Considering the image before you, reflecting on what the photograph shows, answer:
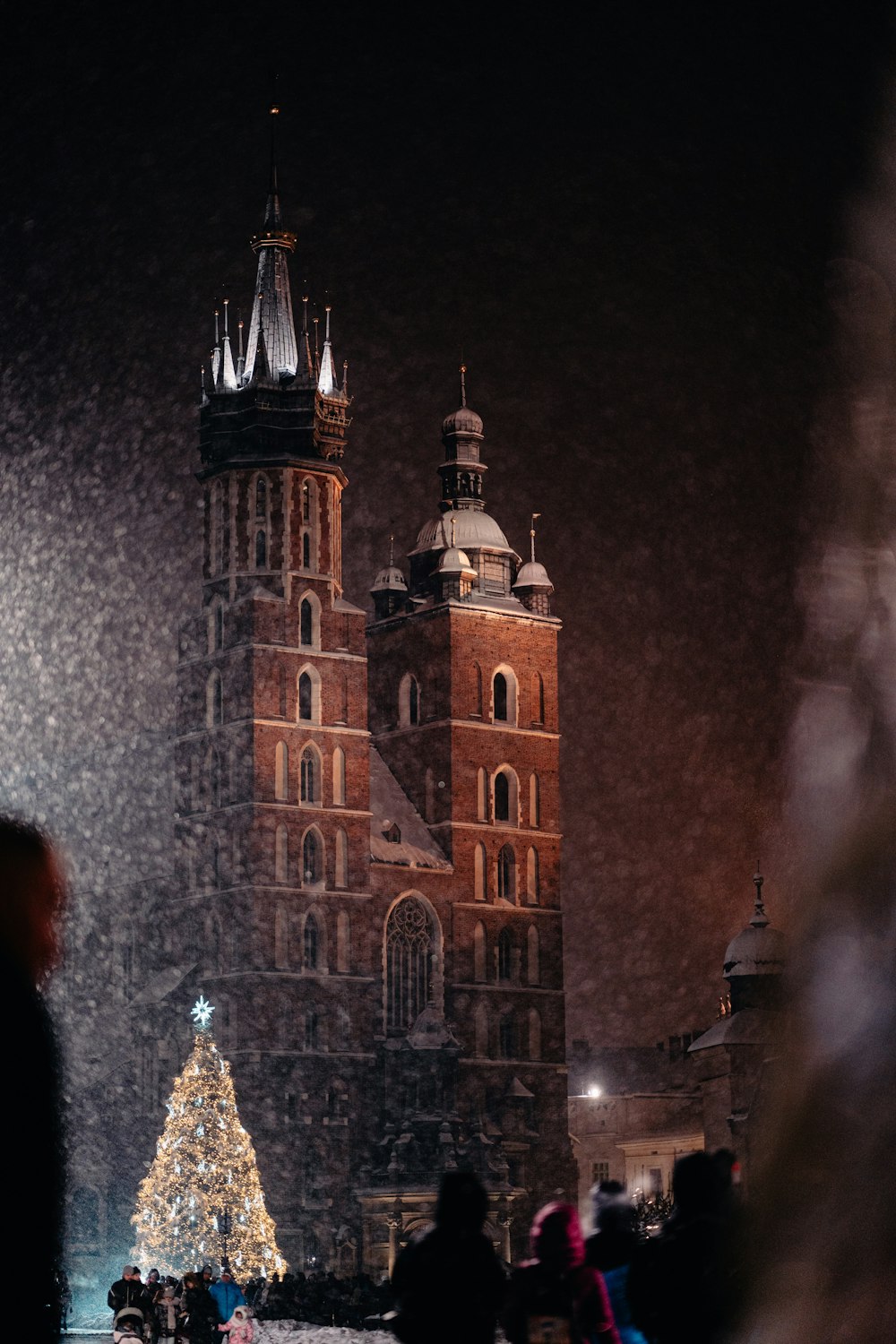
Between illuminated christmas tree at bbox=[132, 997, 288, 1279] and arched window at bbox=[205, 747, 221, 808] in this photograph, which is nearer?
illuminated christmas tree at bbox=[132, 997, 288, 1279]

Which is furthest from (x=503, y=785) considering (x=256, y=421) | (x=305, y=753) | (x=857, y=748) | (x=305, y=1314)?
(x=857, y=748)

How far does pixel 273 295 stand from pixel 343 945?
19.4 m

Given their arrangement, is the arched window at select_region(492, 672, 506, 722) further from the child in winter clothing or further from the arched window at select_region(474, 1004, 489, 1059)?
the child in winter clothing

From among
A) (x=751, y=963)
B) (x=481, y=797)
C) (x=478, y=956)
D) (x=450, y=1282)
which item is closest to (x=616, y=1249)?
(x=450, y=1282)

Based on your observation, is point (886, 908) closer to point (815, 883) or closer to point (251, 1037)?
point (815, 883)

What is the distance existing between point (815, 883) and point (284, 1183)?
Answer: 5448 cm

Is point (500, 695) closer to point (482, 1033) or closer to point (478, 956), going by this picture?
point (478, 956)

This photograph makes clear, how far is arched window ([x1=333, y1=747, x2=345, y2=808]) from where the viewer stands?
65188mm

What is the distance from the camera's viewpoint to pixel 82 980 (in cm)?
7162

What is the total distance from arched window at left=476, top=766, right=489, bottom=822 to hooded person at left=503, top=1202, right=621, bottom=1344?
62539mm

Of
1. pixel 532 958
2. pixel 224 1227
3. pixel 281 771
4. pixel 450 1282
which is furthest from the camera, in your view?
pixel 532 958

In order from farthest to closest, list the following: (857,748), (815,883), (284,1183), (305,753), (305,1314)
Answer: (305,753), (284,1183), (305,1314), (857,748), (815,883)

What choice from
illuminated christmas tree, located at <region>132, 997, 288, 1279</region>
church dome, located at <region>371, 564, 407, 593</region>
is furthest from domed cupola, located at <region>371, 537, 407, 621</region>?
illuminated christmas tree, located at <region>132, 997, 288, 1279</region>

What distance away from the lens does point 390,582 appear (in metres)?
76.0
